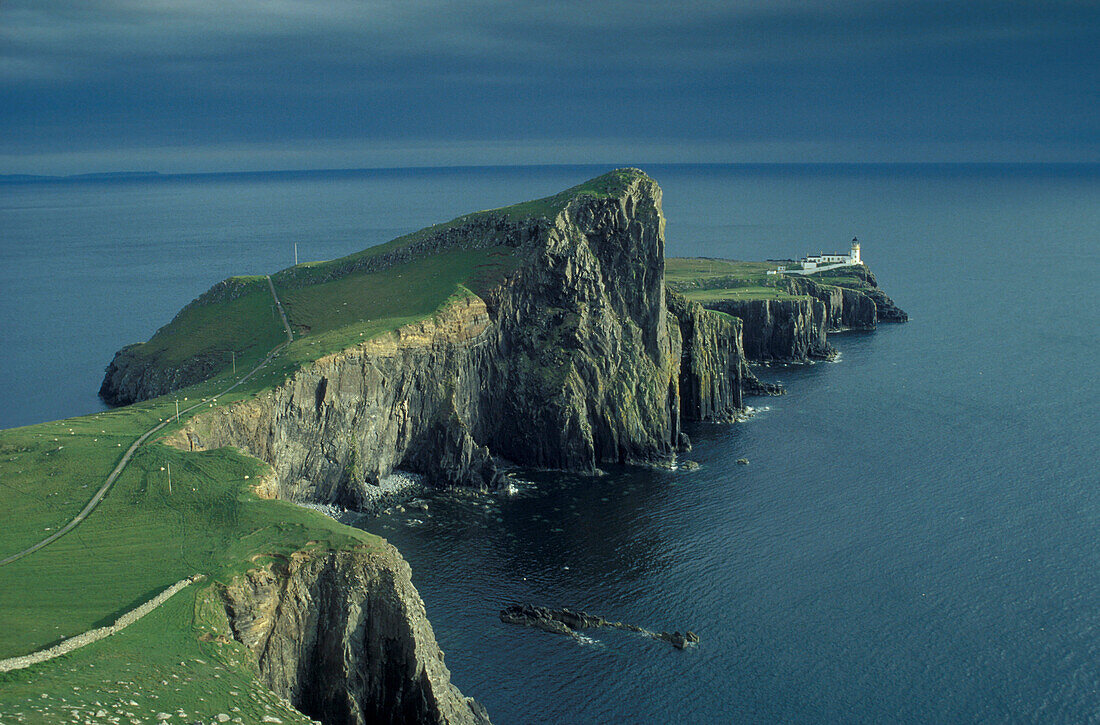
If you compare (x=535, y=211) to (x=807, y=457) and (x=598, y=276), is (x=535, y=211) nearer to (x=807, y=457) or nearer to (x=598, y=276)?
(x=598, y=276)

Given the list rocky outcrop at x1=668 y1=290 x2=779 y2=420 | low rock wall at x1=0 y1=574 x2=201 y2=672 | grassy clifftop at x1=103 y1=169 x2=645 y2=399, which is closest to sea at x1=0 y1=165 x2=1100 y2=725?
rocky outcrop at x1=668 y1=290 x2=779 y2=420

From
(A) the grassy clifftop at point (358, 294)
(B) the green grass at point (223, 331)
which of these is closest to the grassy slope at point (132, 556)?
(A) the grassy clifftop at point (358, 294)

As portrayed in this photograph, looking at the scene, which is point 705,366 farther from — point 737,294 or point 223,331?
point 223,331

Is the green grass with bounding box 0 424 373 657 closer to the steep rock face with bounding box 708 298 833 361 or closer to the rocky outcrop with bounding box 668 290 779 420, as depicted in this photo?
the rocky outcrop with bounding box 668 290 779 420

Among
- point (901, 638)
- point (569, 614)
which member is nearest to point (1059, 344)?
point (901, 638)

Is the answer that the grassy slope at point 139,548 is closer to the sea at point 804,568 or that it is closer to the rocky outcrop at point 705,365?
the sea at point 804,568

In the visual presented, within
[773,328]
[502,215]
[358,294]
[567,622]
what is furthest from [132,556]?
[773,328]
